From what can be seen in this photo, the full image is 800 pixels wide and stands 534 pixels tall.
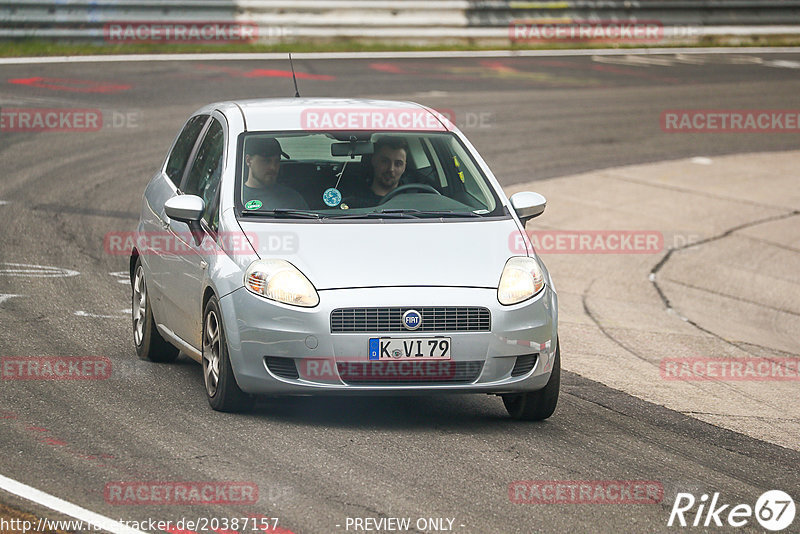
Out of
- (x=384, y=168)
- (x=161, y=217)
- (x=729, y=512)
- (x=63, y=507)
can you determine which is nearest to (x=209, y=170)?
(x=161, y=217)

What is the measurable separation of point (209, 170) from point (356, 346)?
193cm

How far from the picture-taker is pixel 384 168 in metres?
8.15

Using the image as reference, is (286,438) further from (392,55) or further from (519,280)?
(392,55)

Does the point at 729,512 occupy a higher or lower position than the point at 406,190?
lower

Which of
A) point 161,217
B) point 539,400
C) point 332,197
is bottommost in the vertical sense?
point 539,400

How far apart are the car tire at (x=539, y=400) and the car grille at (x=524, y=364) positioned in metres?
0.21

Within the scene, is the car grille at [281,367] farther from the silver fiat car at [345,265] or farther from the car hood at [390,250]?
the car hood at [390,250]

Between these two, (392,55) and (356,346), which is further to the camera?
(392,55)

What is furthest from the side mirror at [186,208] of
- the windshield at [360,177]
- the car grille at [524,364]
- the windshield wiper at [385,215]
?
the car grille at [524,364]

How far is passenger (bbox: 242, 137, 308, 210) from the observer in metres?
7.74

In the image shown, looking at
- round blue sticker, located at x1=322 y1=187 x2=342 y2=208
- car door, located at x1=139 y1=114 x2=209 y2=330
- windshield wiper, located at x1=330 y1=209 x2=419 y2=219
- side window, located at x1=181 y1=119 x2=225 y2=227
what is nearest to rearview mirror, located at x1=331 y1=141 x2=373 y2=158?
round blue sticker, located at x1=322 y1=187 x2=342 y2=208

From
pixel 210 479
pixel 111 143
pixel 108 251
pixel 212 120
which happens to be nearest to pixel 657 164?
pixel 111 143

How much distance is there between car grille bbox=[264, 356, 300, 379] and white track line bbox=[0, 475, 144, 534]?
1526 mm

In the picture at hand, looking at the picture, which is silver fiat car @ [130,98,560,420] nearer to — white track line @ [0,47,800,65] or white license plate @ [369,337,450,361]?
white license plate @ [369,337,450,361]
